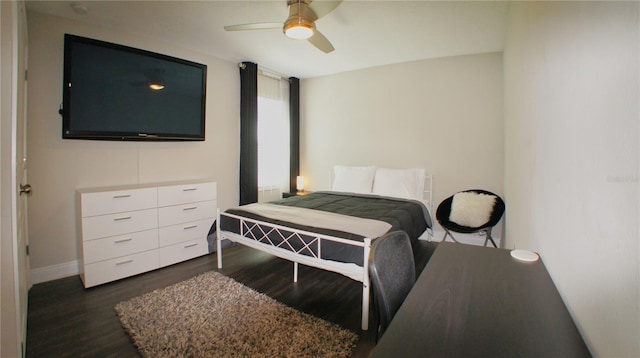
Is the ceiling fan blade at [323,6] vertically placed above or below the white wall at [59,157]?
above

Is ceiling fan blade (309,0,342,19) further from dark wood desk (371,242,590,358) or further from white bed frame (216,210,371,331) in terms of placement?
dark wood desk (371,242,590,358)

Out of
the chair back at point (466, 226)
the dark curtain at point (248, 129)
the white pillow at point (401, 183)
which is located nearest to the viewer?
the chair back at point (466, 226)

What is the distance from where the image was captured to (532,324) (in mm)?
791

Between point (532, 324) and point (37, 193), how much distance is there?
143 inches

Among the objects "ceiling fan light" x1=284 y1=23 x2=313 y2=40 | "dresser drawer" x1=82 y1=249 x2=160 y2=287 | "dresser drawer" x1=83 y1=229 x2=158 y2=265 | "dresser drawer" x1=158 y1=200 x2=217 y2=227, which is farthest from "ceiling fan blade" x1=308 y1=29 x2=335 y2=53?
"dresser drawer" x1=82 y1=249 x2=160 y2=287

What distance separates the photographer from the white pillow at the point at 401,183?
12.3 feet

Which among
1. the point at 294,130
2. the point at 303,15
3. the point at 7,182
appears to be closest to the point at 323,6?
the point at 303,15

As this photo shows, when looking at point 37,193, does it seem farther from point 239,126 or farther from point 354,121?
point 354,121

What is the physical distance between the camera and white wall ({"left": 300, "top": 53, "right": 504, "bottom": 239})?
3.52 metres

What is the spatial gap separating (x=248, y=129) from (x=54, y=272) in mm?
2552

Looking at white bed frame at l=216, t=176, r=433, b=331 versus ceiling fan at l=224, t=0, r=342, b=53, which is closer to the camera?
white bed frame at l=216, t=176, r=433, b=331

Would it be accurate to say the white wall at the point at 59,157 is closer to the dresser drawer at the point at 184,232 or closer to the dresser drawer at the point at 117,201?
the dresser drawer at the point at 117,201

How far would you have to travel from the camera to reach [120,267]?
268cm

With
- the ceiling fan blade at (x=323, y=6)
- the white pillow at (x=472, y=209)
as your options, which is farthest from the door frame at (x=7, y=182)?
the white pillow at (x=472, y=209)
